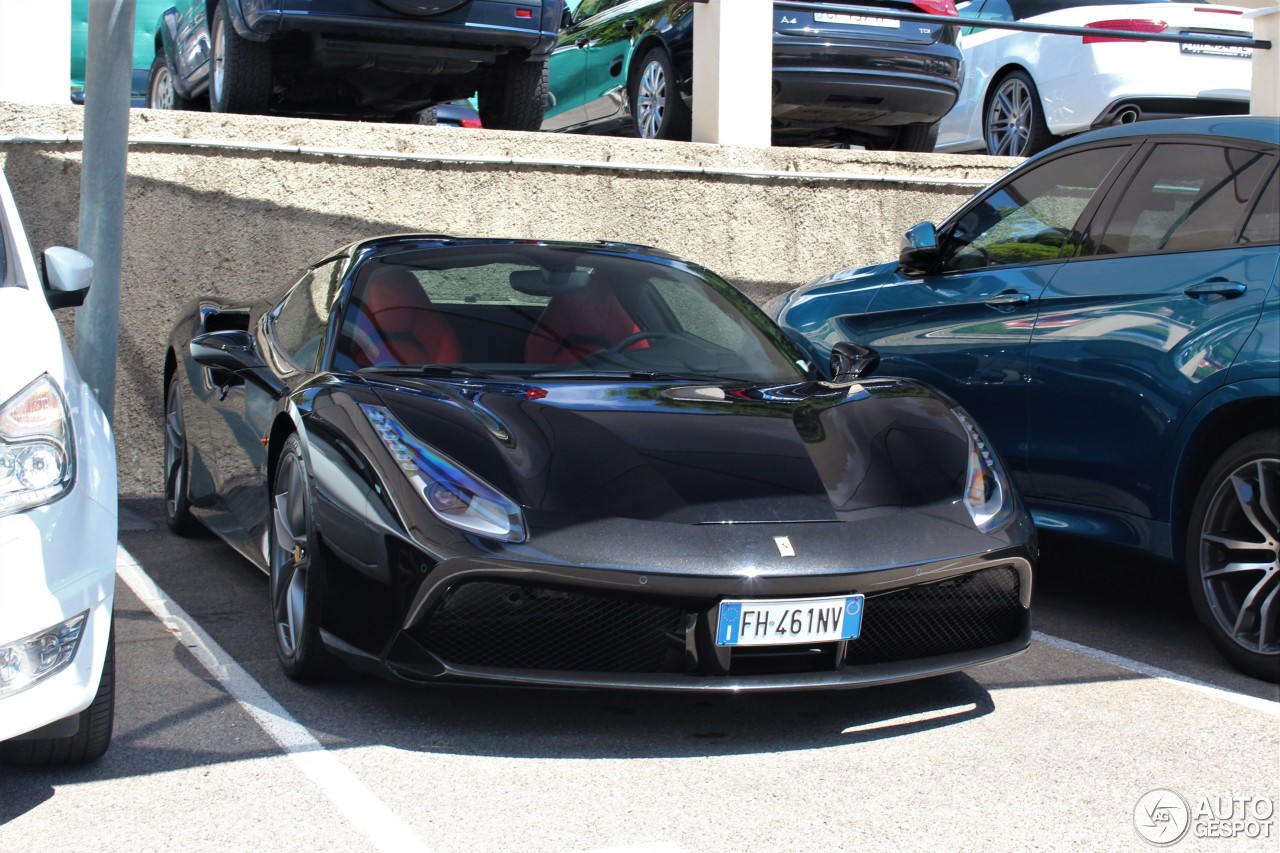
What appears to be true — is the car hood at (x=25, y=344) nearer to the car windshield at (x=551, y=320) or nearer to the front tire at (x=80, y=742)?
the front tire at (x=80, y=742)

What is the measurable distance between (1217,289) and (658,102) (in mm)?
5839

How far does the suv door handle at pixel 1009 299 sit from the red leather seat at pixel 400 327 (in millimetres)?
1965

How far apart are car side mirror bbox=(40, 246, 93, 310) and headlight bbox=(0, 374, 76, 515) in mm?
714

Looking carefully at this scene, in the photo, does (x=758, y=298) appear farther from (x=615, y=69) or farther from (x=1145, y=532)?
(x=1145, y=532)

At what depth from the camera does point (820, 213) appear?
8.84 m

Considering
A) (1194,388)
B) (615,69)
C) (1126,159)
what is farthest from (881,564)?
(615,69)

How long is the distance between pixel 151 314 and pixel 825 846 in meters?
5.37

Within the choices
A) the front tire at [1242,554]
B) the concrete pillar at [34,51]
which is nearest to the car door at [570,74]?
the concrete pillar at [34,51]

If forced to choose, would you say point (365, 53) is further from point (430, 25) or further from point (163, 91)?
point (163, 91)

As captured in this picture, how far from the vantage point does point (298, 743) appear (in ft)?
12.2

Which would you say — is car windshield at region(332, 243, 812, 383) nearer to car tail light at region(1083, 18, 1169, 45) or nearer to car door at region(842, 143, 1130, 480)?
car door at region(842, 143, 1130, 480)

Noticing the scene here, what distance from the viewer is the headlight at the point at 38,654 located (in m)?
3.02

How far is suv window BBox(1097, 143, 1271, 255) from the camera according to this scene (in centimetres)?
468

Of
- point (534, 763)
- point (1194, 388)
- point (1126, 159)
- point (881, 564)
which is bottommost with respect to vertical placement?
point (534, 763)
